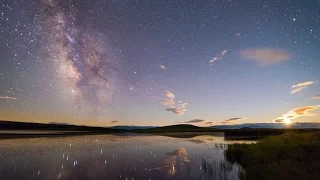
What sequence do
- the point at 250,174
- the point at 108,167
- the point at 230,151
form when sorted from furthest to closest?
the point at 230,151, the point at 108,167, the point at 250,174

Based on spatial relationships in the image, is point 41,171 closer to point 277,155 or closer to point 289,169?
point 289,169

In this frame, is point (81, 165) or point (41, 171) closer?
point (41, 171)

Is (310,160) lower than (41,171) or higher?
higher

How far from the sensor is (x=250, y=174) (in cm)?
1717

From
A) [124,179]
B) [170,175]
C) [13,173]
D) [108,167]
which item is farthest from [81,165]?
[170,175]

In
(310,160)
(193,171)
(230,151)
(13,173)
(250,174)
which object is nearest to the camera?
(250,174)

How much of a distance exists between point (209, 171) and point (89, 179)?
9.84 metres

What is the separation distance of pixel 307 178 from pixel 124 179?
39.6ft

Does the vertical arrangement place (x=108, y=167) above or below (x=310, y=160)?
below

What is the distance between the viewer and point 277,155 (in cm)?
2225

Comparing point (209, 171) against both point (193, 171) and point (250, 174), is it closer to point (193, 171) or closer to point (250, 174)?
point (193, 171)

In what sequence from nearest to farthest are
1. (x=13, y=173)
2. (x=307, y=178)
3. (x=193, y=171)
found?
A: (x=307, y=178), (x=13, y=173), (x=193, y=171)

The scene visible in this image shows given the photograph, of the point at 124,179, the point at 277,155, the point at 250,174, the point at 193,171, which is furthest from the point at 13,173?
the point at 277,155

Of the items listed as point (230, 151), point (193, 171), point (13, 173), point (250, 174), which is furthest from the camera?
point (230, 151)
